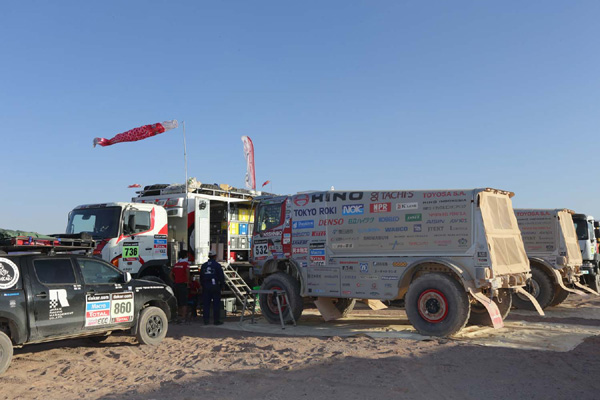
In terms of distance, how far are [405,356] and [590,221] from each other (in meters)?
14.5

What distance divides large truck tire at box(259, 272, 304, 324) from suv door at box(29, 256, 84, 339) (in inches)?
196

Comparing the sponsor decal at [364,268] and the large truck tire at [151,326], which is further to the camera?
the sponsor decal at [364,268]

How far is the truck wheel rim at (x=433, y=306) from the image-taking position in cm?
1005

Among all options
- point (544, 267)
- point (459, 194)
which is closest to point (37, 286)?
point (459, 194)

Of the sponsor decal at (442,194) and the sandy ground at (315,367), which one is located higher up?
the sponsor decal at (442,194)

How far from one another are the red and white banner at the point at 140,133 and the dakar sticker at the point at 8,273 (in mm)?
10346

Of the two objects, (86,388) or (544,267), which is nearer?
(86,388)

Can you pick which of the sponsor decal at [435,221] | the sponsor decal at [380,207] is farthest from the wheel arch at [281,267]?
the sponsor decal at [435,221]

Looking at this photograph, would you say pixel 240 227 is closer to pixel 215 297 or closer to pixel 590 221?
pixel 215 297

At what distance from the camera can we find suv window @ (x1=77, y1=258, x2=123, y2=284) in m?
9.04

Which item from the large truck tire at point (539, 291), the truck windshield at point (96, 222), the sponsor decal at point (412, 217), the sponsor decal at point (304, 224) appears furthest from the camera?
the large truck tire at point (539, 291)

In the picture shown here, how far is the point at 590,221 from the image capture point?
19359mm

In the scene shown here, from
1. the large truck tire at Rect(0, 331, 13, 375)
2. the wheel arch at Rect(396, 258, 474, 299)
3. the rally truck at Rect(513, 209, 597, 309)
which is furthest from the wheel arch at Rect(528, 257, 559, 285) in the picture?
the large truck tire at Rect(0, 331, 13, 375)

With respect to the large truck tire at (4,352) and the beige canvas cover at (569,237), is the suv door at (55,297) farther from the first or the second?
the beige canvas cover at (569,237)
